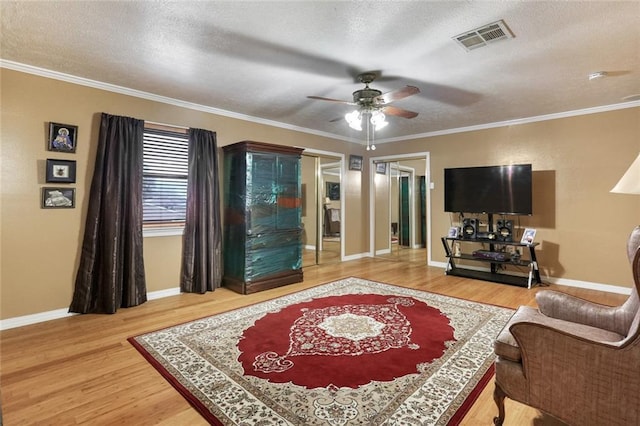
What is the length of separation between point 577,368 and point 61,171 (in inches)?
182

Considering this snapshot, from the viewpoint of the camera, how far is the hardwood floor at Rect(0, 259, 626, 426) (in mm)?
1833

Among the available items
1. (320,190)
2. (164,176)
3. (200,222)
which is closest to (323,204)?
(320,190)

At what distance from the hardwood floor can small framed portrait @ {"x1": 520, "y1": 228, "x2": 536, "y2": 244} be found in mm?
885

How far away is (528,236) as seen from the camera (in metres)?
4.71

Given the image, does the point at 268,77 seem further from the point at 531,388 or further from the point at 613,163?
the point at 613,163

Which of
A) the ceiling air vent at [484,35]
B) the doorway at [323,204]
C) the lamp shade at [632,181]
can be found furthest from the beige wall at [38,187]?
the lamp shade at [632,181]

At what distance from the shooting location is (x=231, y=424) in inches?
68.5

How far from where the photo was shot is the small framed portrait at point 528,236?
4.68 metres

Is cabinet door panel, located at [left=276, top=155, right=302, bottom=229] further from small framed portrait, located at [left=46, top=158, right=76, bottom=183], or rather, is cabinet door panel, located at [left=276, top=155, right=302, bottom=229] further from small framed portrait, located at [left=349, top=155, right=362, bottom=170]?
small framed portrait, located at [left=46, top=158, right=76, bottom=183]

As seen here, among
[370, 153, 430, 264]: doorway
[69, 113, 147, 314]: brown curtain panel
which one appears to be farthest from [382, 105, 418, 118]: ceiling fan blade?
[370, 153, 430, 264]: doorway

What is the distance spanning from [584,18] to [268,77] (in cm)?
278

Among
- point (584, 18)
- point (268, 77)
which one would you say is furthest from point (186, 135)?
point (584, 18)

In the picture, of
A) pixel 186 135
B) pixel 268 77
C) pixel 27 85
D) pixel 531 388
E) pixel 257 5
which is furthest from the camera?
pixel 186 135

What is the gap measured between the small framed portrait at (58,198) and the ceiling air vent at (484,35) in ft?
13.7
